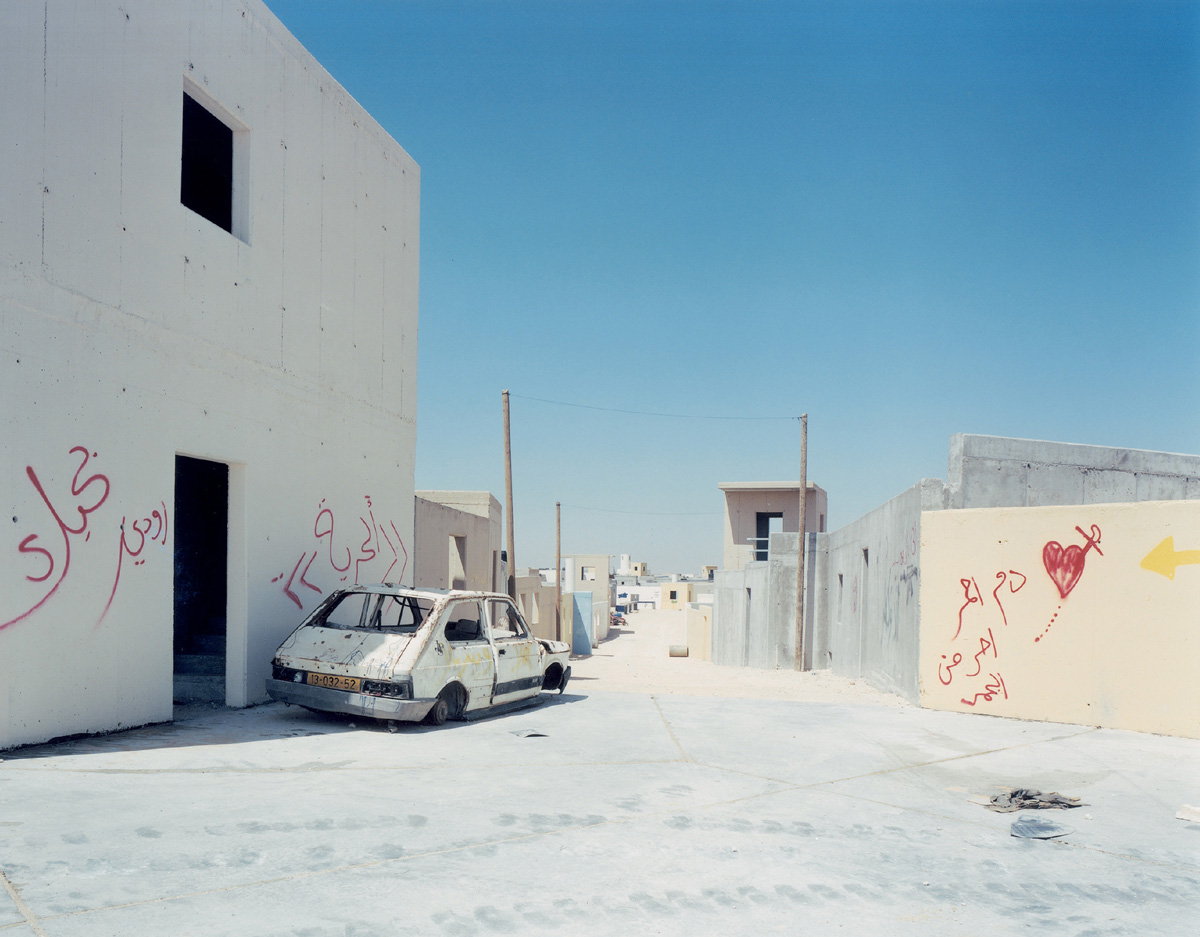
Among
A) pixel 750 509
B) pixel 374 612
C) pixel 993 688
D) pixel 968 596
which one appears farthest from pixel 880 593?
pixel 750 509

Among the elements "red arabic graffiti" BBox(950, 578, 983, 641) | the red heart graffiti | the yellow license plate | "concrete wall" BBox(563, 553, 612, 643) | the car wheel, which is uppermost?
the red heart graffiti

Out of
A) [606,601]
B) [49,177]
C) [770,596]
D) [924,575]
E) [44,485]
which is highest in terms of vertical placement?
[49,177]

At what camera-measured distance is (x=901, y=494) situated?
12578 mm

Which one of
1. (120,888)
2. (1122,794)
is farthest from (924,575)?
(120,888)

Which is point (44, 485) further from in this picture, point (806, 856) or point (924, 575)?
Answer: point (924, 575)

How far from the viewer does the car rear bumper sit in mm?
8172

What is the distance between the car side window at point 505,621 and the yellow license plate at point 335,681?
75.4 inches

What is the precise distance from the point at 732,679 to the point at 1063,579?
9.68 meters

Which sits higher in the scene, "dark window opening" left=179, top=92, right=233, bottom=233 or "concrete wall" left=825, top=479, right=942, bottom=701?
"dark window opening" left=179, top=92, right=233, bottom=233

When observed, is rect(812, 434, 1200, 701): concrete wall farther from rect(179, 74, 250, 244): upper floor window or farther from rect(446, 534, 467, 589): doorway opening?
rect(446, 534, 467, 589): doorway opening

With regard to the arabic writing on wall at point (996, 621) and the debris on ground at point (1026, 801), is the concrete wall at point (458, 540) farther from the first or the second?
the debris on ground at point (1026, 801)

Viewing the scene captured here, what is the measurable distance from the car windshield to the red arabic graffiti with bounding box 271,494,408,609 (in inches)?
25.3

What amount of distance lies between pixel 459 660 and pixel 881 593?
26.1 feet

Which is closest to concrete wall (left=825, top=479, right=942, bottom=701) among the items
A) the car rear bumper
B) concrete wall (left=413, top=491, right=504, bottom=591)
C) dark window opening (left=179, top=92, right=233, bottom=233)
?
the car rear bumper
